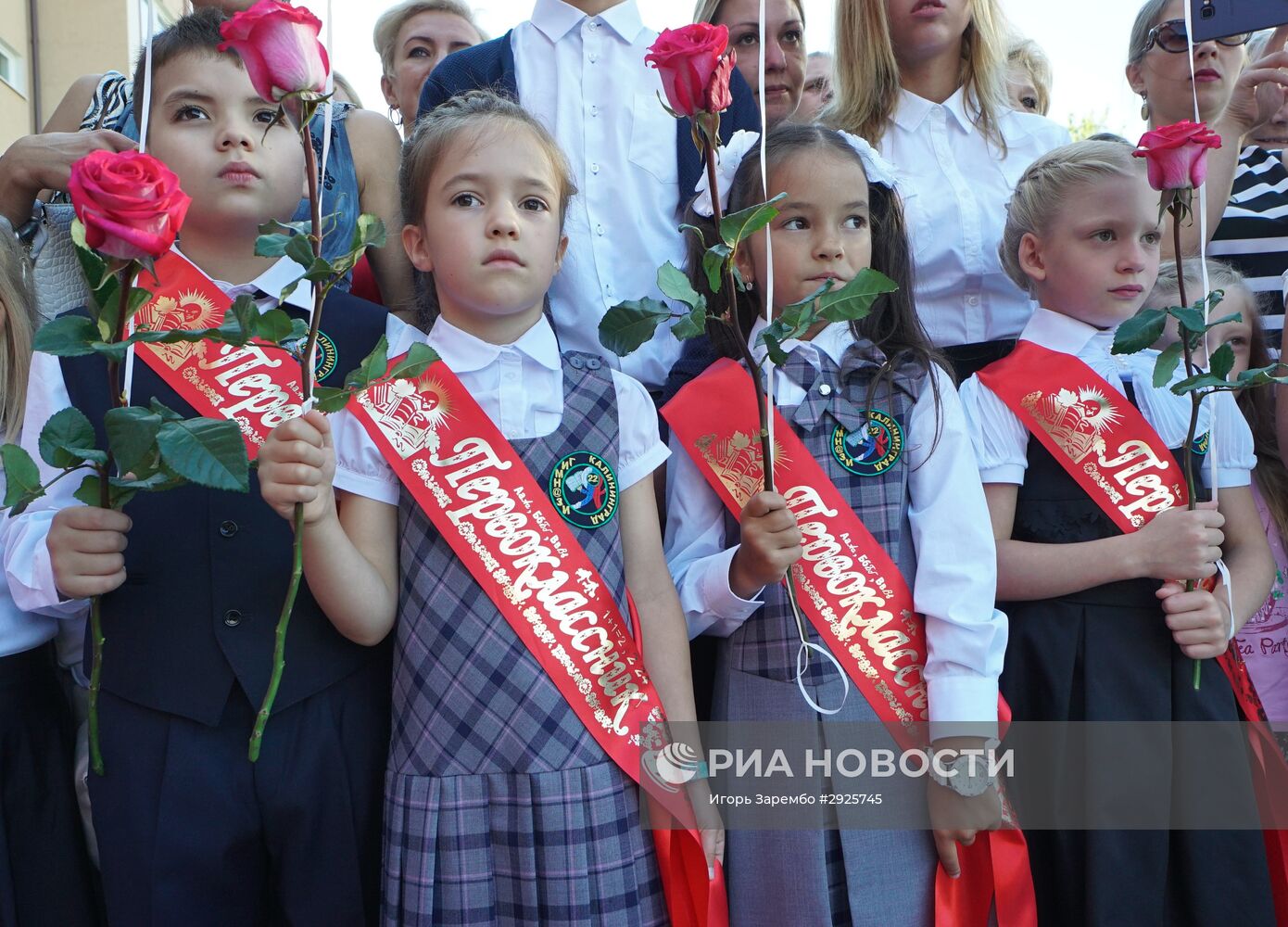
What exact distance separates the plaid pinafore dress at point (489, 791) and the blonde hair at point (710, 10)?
1.89m

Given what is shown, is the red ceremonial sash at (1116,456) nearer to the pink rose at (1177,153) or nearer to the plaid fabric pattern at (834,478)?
the plaid fabric pattern at (834,478)

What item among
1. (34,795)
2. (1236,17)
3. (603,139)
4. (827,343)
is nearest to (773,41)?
(603,139)

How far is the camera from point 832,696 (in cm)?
200

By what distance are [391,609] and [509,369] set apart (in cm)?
44

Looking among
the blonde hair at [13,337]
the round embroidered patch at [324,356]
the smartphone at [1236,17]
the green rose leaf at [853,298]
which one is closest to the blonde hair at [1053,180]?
the smartphone at [1236,17]

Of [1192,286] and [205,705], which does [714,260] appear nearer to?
[205,705]

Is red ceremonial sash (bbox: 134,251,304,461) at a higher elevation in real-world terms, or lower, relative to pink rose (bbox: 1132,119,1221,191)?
lower

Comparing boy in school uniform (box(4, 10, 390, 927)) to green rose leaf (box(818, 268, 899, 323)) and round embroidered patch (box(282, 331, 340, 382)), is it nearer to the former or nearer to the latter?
round embroidered patch (box(282, 331, 340, 382))

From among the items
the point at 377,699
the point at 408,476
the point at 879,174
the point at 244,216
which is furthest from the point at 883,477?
the point at 244,216

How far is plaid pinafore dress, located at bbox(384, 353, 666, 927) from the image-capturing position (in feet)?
5.89

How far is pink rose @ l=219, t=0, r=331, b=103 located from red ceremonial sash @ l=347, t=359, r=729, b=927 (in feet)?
2.03

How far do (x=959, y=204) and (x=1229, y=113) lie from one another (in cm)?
82

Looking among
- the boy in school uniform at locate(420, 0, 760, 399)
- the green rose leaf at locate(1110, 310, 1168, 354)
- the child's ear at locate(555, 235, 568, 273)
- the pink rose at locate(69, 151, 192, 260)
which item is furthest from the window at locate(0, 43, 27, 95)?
the green rose leaf at locate(1110, 310, 1168, 354)

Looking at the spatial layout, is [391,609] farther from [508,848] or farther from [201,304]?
[201,304]
